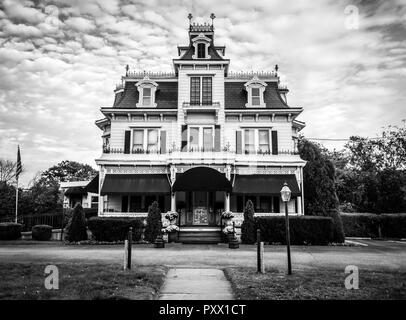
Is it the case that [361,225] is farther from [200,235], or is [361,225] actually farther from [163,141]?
[163,141]

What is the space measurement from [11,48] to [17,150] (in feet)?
51.3

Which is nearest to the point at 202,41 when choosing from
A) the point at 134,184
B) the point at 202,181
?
the point at 202,181

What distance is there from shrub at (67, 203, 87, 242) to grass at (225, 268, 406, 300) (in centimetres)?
1280

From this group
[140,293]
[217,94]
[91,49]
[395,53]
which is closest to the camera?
[140,293]

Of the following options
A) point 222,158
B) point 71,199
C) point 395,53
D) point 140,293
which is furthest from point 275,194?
point 71,199

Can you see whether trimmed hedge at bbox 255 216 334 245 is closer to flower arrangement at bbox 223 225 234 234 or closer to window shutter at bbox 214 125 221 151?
flower arrangement at bbox 223 225 234 234

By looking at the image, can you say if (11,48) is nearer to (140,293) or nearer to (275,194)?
(140,293)

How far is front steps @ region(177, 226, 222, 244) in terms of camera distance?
2169 cm

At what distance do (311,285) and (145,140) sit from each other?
19635 mm

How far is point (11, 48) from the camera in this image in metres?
12.9

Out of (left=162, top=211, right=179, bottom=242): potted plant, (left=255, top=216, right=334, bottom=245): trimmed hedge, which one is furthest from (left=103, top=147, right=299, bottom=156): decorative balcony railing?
(left=255, top=216, right=334, bottom=245): trimmed hedge

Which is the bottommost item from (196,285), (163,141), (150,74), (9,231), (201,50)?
(196,285)

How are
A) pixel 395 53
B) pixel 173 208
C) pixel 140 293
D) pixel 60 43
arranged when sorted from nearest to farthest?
1. pixel 140 293
2. pixel 395 53
3. pixel 60 43
4. pixel 173 208

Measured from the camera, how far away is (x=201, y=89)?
86.9 feet
